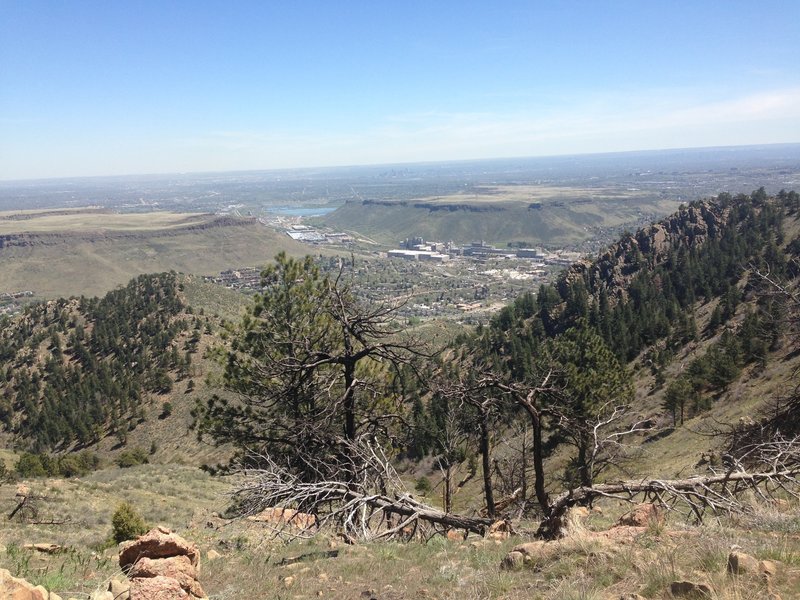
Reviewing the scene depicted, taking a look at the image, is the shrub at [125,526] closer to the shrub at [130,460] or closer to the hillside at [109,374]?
the shrub at [130,460]

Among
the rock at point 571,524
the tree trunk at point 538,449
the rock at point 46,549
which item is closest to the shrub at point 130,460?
the rock at point 46,549

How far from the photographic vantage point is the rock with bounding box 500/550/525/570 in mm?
5145

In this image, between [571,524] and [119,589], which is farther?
[571,524]

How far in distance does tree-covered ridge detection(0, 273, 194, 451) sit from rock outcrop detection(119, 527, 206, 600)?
44.2 m

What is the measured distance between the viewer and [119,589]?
14.4 feet

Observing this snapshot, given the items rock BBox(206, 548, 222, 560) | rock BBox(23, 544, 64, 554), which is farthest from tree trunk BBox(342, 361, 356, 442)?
rock BBox(23, 544, 64, 554)

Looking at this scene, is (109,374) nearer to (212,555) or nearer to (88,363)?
(88,363)

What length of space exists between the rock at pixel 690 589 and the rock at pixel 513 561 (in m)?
1.72

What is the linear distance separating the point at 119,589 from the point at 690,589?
4817 mm

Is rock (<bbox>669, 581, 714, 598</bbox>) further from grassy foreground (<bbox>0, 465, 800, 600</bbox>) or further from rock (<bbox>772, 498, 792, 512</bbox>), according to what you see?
rock (<bbox>772, 498, 792, 512</bbox>)

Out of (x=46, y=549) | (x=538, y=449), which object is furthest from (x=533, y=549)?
(x=46, y=549)

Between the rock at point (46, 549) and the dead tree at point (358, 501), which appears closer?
the dead tree at point (358, 501)

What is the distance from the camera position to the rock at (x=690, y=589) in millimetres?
3537

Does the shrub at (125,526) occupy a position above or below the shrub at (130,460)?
above
